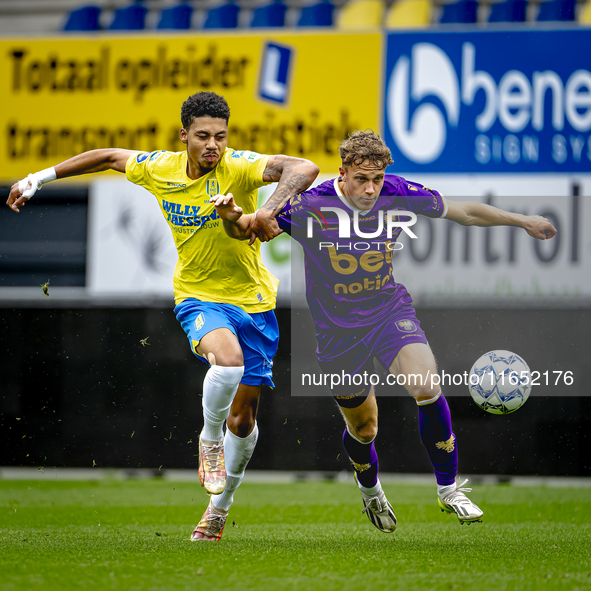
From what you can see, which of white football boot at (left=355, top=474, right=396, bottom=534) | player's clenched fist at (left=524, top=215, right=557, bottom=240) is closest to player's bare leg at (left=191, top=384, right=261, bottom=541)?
white football boot at (left=355, top=474, right=396, bottom=534)

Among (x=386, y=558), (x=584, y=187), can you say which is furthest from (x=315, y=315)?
(x=584, y=187)

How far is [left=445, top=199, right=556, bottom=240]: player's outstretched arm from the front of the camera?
15.4 ft

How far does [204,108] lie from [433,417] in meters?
2.08

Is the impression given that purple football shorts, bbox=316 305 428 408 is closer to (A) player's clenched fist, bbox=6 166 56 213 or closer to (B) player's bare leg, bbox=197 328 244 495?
(B) player's bare leg, bbox=197 328 244 495

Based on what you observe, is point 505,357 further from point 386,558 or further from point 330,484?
point 386,558

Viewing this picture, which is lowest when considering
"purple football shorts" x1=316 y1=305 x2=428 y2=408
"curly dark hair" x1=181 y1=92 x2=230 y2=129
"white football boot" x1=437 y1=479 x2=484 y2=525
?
"white football boot" x1=437 y1=479 x2=484 y2=525

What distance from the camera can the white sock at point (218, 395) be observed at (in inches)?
173

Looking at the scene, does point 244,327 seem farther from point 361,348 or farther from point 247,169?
point 247,169

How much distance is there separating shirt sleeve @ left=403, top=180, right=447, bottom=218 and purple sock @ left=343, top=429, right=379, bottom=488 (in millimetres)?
1388

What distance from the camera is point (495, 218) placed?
473cm

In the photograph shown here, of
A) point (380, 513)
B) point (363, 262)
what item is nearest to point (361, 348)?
point (363, 262)

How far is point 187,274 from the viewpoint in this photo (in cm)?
487

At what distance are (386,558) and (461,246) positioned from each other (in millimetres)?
4814

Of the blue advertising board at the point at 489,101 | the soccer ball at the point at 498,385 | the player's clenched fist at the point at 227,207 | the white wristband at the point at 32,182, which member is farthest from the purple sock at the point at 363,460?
the blue advertising board at the point at 489,101
